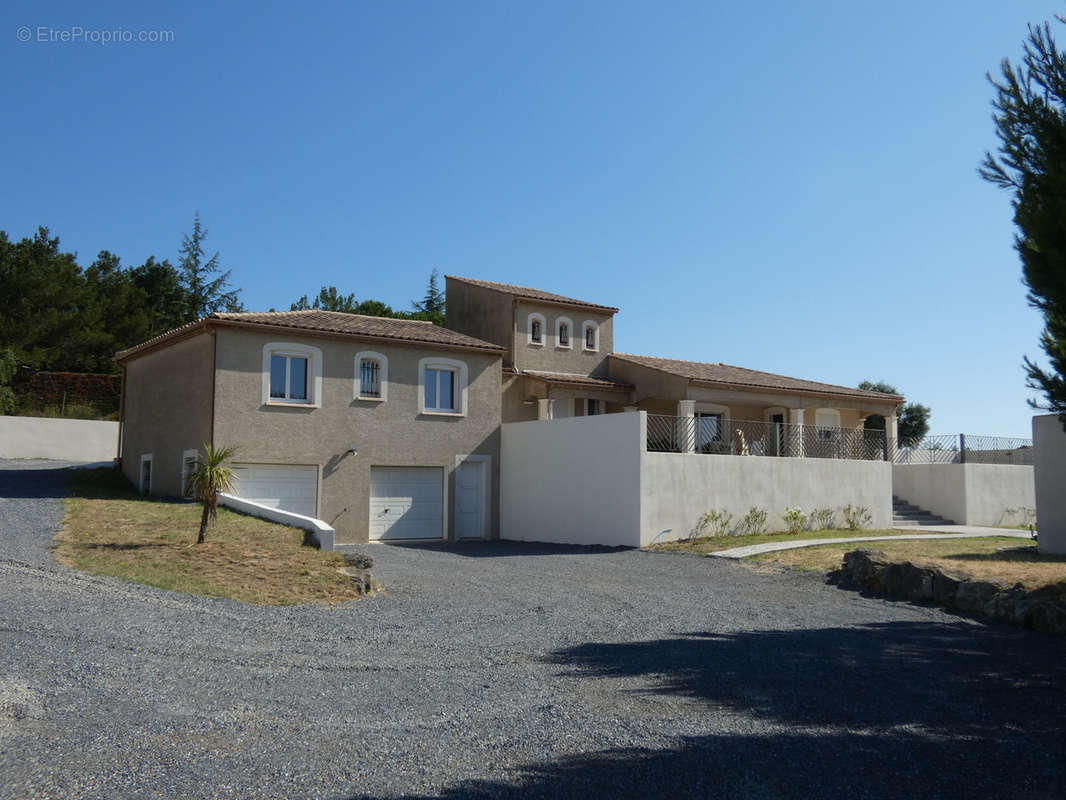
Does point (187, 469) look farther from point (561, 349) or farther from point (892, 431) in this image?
point (892, 431)

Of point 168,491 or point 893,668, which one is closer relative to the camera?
point 893,668

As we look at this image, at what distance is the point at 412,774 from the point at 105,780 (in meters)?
1.77

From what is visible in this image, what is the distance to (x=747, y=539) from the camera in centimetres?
2084

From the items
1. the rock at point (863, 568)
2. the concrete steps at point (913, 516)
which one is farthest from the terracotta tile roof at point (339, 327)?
the concrete steps at point (913, 516)

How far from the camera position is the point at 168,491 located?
22.5m

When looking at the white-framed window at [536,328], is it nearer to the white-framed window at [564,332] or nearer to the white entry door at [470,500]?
the white-framed window at [564,332]

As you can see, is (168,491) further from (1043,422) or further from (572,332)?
(1043,422)

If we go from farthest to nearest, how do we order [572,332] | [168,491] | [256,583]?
1. [572,332]
2. [168,491]
3. [256,583]

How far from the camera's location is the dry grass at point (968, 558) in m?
13.9

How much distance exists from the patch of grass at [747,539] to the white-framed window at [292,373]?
908cm

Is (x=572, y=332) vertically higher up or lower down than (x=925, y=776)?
higher up

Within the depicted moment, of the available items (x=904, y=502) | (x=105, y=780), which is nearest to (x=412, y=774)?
(x=105, y=780)

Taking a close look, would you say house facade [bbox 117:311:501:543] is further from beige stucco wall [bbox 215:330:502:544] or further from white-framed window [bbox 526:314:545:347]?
white-framed window [bbox 526:314:545:347]

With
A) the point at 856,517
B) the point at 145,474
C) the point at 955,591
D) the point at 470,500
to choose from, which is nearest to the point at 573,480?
the point at 470,500
